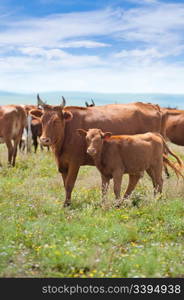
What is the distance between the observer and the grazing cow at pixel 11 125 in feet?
60.5

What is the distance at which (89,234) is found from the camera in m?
8.78

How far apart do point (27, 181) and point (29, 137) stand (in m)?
9.87

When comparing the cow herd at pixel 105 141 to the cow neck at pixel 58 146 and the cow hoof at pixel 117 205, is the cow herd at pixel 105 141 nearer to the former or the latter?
the cow neck at pixel 58 146

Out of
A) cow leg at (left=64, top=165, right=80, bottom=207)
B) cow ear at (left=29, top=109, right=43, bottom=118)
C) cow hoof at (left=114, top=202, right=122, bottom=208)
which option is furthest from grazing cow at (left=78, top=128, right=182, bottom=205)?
cow ear at (left=29, top=109, right=43, bottom=118)

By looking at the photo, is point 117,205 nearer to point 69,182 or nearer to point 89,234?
point 69,182

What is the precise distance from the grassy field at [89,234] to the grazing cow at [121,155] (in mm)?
526

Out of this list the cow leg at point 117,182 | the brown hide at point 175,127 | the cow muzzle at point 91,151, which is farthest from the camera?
the brown hide at point 175,127

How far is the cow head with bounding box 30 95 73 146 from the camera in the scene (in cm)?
1114

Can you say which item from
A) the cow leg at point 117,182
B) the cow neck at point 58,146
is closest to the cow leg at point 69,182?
the cow neck at point 58,146

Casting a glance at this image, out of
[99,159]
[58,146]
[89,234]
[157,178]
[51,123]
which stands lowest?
[89,234]

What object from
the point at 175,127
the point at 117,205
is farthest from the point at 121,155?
the point at 175,127

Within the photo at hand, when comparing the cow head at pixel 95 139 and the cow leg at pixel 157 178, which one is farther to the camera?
the cow leg at pixel 157 178

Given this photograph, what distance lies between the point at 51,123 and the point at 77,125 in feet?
3.03

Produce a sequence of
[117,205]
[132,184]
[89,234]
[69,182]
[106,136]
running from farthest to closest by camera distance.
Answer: [132,184] → [69,182] → [106,136] → [117,205] → [89,234]
